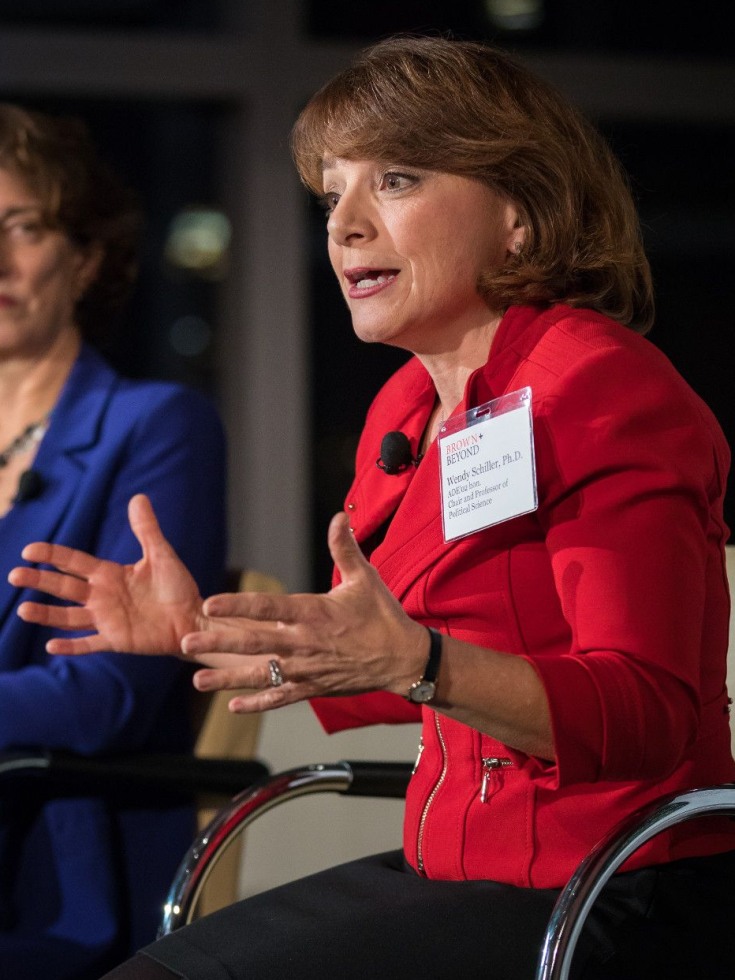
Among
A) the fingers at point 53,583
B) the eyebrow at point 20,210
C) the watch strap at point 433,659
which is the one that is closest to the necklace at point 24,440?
the eyebrow at point 20,210

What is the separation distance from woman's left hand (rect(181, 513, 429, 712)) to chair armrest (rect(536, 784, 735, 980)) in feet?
0.80

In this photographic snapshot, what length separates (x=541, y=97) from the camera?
4.82ft

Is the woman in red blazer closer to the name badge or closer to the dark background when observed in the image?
the name badge

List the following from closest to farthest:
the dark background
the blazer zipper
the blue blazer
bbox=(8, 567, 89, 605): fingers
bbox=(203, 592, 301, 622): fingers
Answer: bbox=(203, 592, 301, 622): fingers < bbox=(8, 567, 89, 605): fingers < the blazer zipper < the blue blazer < the dark background

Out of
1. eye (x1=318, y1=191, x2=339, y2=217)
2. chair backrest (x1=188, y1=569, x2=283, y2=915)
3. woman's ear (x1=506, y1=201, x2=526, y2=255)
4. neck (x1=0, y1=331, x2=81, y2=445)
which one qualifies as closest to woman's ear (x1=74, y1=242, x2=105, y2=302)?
neck (x1=0, y1=331, x2=81, y2=445)

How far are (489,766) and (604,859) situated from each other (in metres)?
0.18

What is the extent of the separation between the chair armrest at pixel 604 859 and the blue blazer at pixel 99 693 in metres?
0.94

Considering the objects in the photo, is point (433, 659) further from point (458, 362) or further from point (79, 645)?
point (458, 362)

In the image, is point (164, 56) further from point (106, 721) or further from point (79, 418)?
point (106, 721)

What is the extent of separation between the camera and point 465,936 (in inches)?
48.5

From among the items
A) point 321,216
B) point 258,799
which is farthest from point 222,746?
point 321,216

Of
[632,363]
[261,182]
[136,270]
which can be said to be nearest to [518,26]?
[261,182]

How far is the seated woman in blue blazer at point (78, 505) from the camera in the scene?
1924 millimetres

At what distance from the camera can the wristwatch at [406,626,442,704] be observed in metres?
1.10
